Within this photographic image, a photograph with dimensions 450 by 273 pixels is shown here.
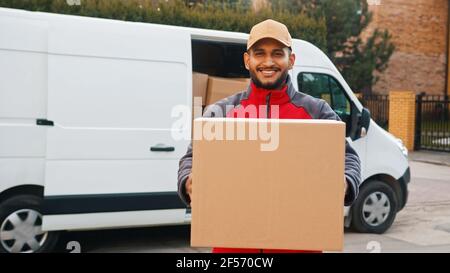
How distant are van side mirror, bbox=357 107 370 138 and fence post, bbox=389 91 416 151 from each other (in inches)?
485

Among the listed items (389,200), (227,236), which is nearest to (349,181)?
(227,236)

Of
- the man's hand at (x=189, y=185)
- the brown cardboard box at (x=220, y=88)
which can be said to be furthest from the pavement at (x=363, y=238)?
the man's hand at (x=189, y=185)

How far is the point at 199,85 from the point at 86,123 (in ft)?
5.73

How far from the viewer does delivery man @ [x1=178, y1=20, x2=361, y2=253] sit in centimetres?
240

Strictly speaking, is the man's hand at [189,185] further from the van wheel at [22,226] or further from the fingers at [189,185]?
A: the van wheel at [22,226]

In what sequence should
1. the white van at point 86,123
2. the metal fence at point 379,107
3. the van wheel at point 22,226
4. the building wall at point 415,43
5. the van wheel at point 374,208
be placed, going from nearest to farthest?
the white van at point 86,123
the van wheel at point 22,226
the van wheel at point 374,208
the metal fence at point 379,107
the building wall at point 415,43

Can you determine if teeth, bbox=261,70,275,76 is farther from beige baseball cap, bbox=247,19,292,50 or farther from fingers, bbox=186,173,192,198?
fingers, bbox=186,173,192,198

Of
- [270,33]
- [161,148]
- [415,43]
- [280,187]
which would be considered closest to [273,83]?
[270,33]

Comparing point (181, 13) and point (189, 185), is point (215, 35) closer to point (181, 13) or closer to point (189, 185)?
point (189, 185)

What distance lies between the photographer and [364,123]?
673 centimetres

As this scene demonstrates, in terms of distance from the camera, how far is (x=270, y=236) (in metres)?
2.13

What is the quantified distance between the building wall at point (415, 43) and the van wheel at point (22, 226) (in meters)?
21.7

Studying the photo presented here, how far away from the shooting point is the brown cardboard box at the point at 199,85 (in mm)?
6922
